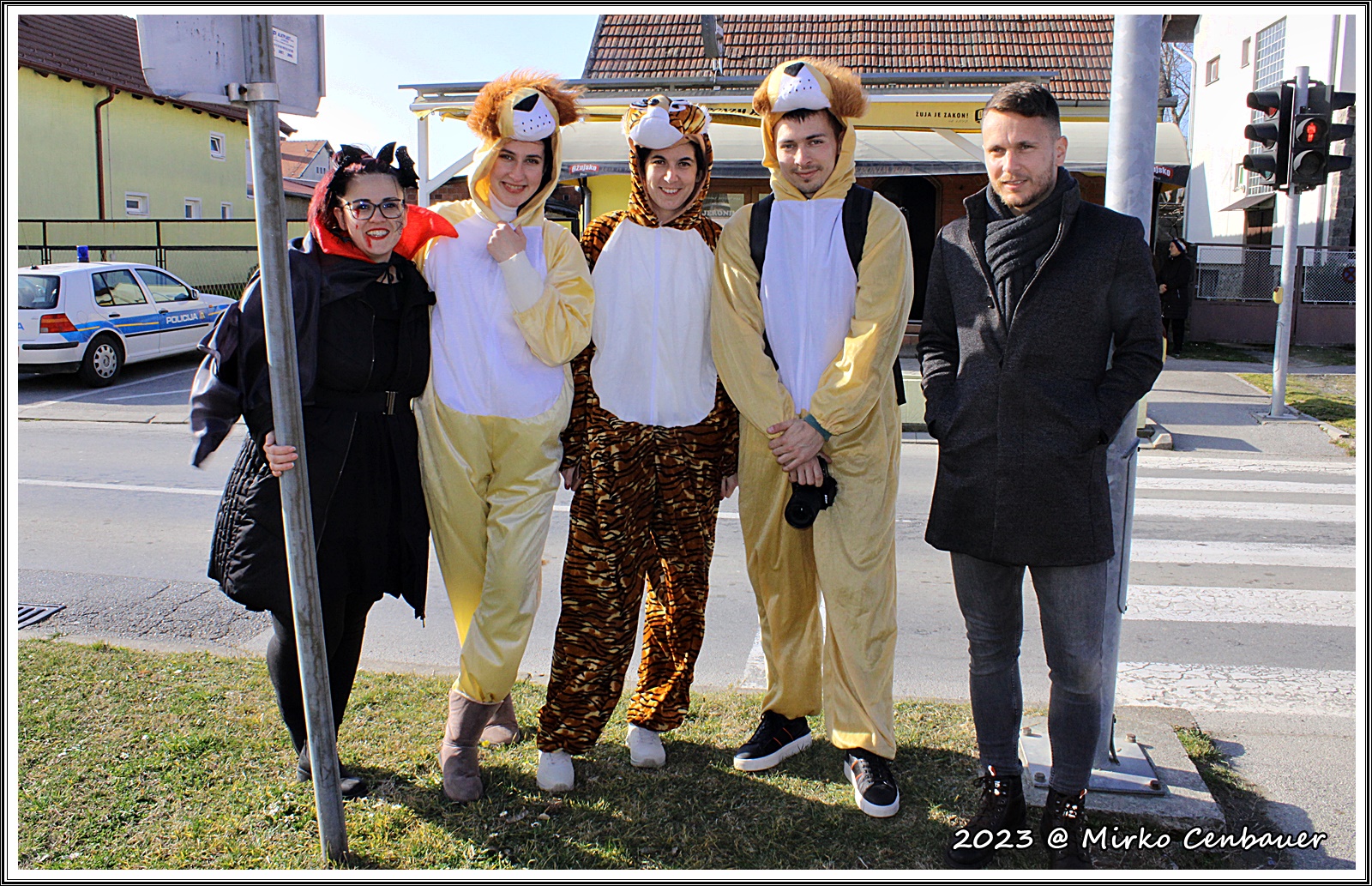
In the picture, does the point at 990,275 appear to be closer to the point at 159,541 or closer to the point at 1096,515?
the point at 1096,515

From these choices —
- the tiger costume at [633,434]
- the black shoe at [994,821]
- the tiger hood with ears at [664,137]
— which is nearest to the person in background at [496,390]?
the tiger costume at [633,434]

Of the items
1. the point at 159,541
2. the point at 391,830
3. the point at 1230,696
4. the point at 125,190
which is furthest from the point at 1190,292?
the point at 125,190

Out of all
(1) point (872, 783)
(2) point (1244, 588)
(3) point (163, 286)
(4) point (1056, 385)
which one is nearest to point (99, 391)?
(3) point (163, 286)

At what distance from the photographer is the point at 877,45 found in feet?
61.0

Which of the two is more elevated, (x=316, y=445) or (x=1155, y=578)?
(x=316, y=445)

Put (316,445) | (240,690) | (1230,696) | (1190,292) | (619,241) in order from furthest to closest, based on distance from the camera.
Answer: (1190,292)
(1230,696)
(240,690)
(619,241)
(316,445)

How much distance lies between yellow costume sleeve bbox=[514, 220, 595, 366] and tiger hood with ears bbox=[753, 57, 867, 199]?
2.10 feet

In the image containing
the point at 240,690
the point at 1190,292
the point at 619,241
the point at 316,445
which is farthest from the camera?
the point at 1190,292

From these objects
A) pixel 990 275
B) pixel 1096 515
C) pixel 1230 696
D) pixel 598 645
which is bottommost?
pixel 1230 696

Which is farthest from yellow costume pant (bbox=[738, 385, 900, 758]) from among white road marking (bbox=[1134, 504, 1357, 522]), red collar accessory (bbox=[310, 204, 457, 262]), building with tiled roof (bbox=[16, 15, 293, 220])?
building with tiled roof (bbox=[16, 15, 293, 220])

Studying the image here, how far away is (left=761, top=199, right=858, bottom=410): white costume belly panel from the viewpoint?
296 cm

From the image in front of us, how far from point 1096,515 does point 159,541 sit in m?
5.55

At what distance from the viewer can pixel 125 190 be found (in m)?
23.7

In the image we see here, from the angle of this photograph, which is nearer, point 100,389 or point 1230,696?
point 1230,696
